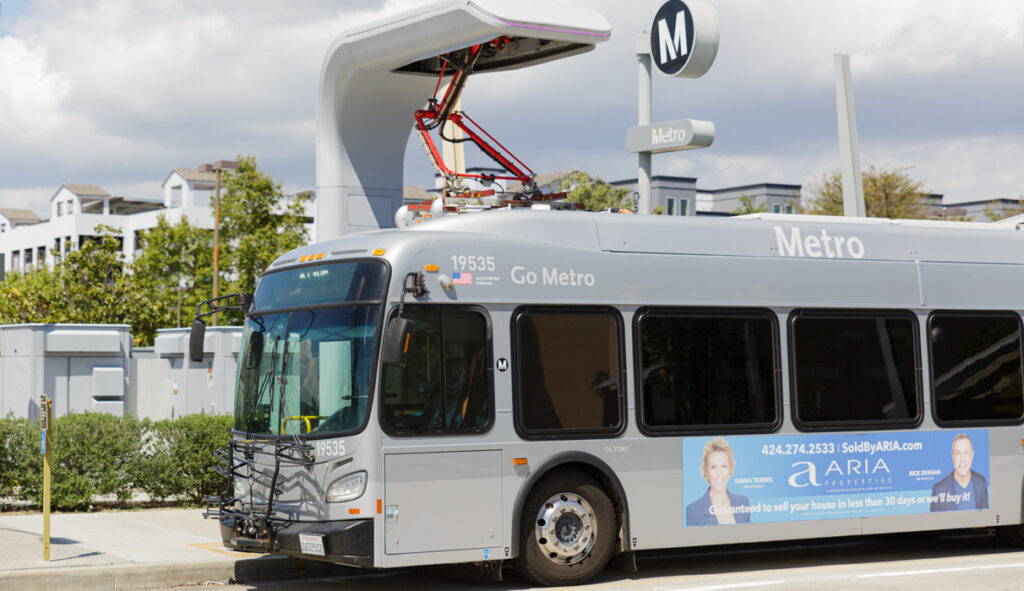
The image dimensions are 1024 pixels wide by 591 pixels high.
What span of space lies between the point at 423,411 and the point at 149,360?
12314 millimetres

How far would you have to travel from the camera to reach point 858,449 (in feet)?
38.7

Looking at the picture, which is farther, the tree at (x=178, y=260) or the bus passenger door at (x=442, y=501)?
the tree at (x=178, y=260)

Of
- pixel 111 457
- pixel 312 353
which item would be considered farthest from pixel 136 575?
pixel 111 457

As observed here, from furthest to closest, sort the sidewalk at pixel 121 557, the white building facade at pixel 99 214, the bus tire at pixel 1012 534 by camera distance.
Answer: the white building facade at pixel 99 214
the bus tire at pixel 1012 534
the sidewalk at pixel 121 557

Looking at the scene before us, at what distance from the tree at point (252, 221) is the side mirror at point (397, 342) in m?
39.6

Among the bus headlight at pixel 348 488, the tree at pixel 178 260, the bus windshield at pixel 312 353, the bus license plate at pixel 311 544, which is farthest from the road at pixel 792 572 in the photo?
the tree at pixel 178 260

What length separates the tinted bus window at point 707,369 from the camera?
429 inches

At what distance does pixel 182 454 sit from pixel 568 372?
6422 millimetres

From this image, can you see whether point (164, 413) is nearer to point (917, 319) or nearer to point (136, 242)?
point (917, 319)

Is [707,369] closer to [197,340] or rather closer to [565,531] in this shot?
[565,531]

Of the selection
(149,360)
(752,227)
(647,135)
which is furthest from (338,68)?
(149,360)

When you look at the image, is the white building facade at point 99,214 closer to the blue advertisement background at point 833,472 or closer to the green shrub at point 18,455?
the green shrub at point 18,455

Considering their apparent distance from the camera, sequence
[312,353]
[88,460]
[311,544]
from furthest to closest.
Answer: [88,460] < [312,353] < [311,544]

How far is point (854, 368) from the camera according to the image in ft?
39.1
